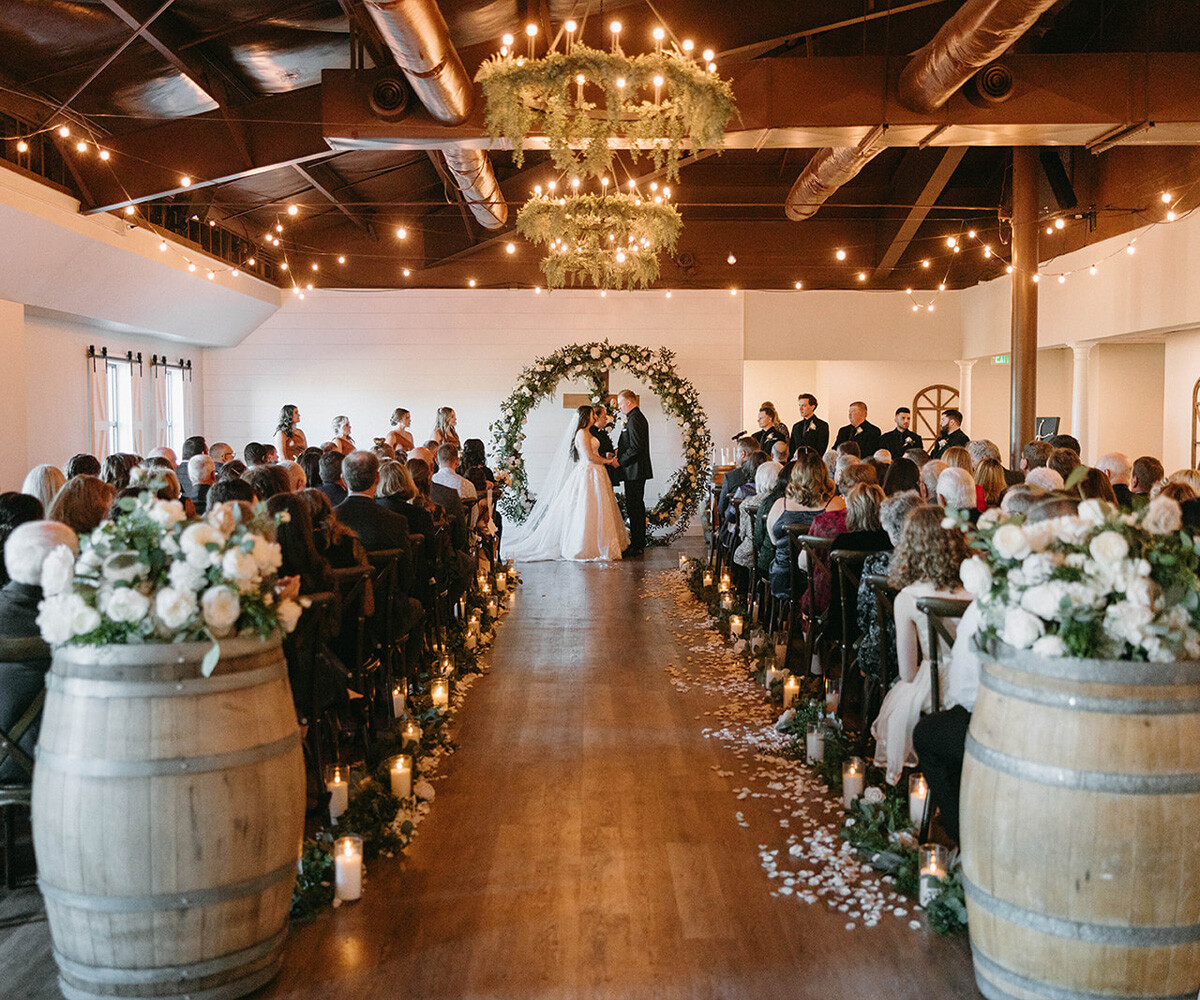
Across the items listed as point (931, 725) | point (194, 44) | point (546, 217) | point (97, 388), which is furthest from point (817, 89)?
point (97, 388)

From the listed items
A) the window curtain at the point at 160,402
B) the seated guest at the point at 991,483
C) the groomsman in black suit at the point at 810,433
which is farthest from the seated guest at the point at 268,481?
the window curtain at the point at 160,402

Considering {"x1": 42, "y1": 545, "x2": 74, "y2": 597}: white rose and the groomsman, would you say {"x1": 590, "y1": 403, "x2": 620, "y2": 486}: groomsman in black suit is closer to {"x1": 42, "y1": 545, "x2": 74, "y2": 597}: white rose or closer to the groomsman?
the groomsman

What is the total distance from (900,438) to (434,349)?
A: 6314mm

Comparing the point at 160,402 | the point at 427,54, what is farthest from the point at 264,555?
the point at 160,402

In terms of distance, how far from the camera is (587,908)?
3.28 meters

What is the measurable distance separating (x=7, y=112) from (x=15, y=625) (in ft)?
19.0

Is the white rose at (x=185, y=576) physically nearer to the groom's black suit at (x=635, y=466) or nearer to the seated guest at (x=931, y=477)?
the seated guest at (x=931, y=477)

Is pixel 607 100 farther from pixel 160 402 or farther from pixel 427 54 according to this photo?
pixel 160 402

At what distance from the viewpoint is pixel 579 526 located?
37.9 feet

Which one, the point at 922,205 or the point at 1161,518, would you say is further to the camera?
the point at 922,205

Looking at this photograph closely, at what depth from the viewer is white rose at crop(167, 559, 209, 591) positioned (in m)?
2.55

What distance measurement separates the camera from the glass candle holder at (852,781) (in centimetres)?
397

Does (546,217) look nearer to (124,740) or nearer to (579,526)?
(579,526)

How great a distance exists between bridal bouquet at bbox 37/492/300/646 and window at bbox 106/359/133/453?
9591 millimetres
